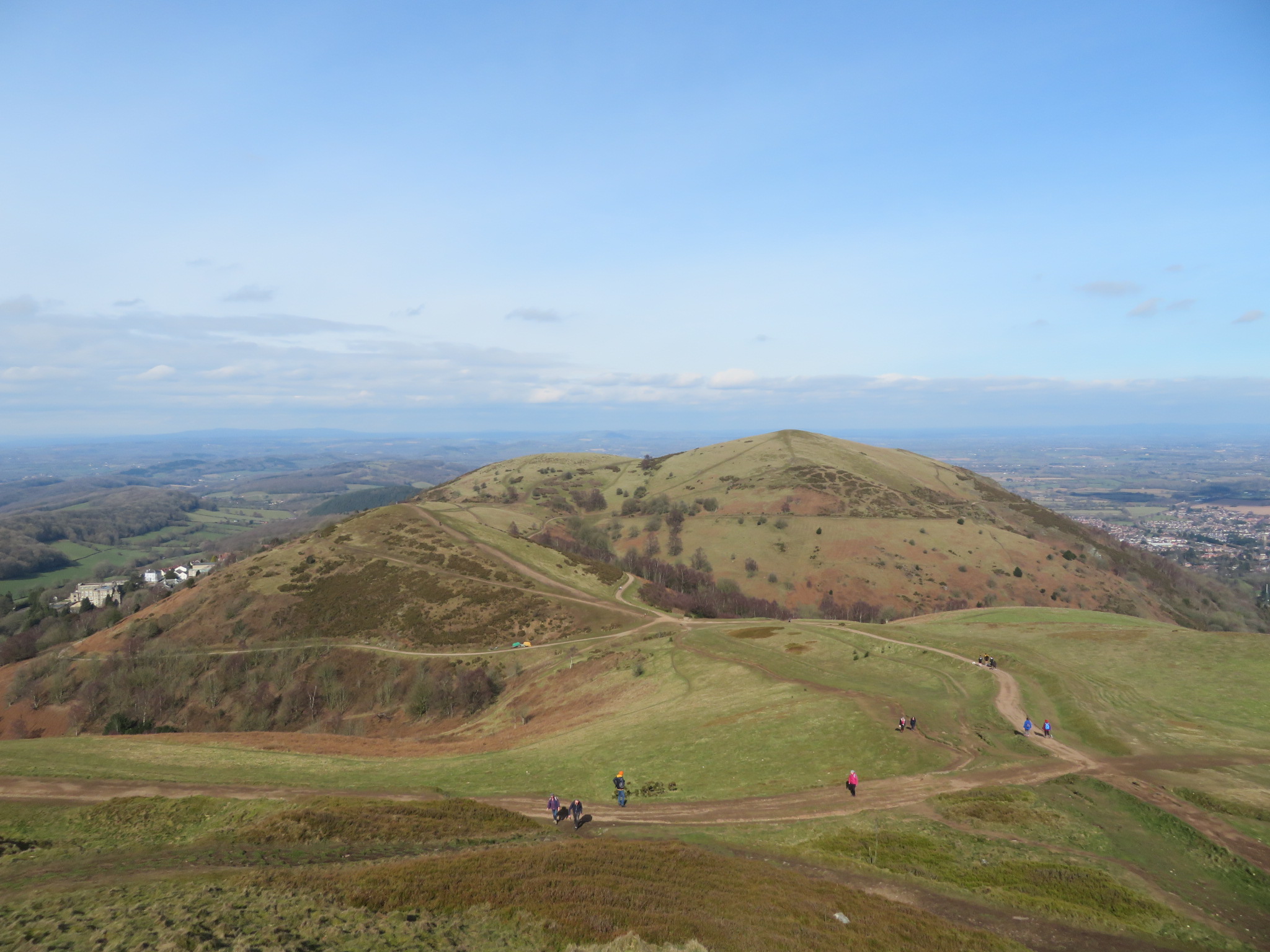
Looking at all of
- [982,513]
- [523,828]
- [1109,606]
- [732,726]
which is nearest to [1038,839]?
[732,726]

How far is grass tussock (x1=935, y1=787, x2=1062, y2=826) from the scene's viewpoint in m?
29.4

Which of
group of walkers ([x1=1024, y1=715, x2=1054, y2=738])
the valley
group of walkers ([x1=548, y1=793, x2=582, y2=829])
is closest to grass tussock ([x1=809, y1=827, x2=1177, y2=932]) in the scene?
the valley

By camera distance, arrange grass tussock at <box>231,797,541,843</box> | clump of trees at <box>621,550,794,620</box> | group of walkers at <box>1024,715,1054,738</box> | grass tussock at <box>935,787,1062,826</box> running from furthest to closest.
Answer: clump of trees at <box>621,550,794,620</box>
group of walkers at <box>1024,715,1054,738</box>
grass tussock at <box>935,787,1062,826</box>
grass tussock at <box>231,797,541,843</box>

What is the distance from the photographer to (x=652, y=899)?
21953mm

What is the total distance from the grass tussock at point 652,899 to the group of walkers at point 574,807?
745 centimetres

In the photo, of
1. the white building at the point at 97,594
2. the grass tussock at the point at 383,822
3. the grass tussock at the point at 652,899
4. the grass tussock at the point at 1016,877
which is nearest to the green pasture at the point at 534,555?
the grass tussock at the point at 383,822

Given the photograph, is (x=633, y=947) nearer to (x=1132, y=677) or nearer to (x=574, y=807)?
(x=574, y=807)

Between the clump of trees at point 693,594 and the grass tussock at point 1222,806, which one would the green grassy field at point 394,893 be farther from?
the clump of trees at point 693,594

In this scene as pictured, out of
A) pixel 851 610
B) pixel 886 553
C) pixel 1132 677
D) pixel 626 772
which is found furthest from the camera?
pixel 886 553

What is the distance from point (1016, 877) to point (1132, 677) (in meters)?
42.8

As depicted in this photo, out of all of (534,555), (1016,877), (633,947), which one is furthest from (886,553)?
(633,947)

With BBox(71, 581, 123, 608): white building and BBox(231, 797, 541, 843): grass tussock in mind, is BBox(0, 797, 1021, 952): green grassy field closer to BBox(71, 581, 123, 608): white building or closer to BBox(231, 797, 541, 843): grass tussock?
BBox(231, 797, 541, 843): grass tussock

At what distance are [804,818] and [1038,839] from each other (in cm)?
1133

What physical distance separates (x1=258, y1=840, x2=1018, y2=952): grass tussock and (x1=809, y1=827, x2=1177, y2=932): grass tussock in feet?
12.5
